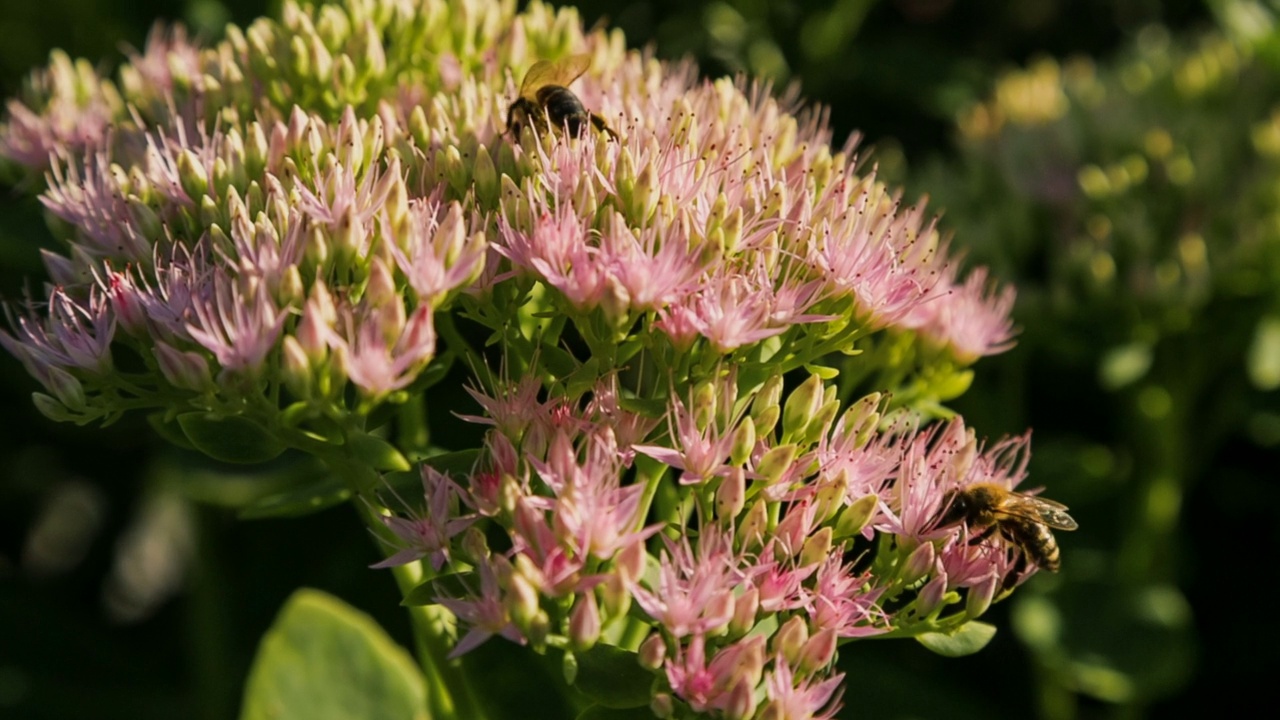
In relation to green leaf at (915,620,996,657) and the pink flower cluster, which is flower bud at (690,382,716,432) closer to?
the pink flower cluster

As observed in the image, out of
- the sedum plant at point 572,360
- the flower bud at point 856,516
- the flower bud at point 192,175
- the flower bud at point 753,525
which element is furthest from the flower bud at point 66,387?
the flower bud at point 856,516

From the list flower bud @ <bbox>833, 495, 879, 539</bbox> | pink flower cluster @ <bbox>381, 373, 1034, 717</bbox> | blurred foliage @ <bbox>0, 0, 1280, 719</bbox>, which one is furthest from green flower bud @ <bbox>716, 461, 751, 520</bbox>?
blurred foliage @ <bbox>0, 0, 1280, 719</bbox>

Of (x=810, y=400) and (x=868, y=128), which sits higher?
(x=810, y=400)

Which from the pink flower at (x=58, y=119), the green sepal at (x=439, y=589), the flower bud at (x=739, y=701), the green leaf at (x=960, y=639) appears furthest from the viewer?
the pink flower at (x=58, y=119)

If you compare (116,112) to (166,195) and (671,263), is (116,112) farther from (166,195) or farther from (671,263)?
(671,263)

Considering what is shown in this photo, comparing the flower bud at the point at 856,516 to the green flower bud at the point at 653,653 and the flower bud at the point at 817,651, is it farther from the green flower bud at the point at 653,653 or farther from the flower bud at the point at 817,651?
the green flower bud at the point at 653,653

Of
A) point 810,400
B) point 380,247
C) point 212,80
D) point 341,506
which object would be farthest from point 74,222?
point 341,506

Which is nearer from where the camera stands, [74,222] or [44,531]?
[74,222]

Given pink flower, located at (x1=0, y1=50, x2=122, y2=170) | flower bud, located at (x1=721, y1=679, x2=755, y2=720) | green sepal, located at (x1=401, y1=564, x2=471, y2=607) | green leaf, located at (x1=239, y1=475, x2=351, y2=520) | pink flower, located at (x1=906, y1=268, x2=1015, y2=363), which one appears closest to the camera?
flower bud, located at (x1=721, y1=679, x2=755, y2=720)
